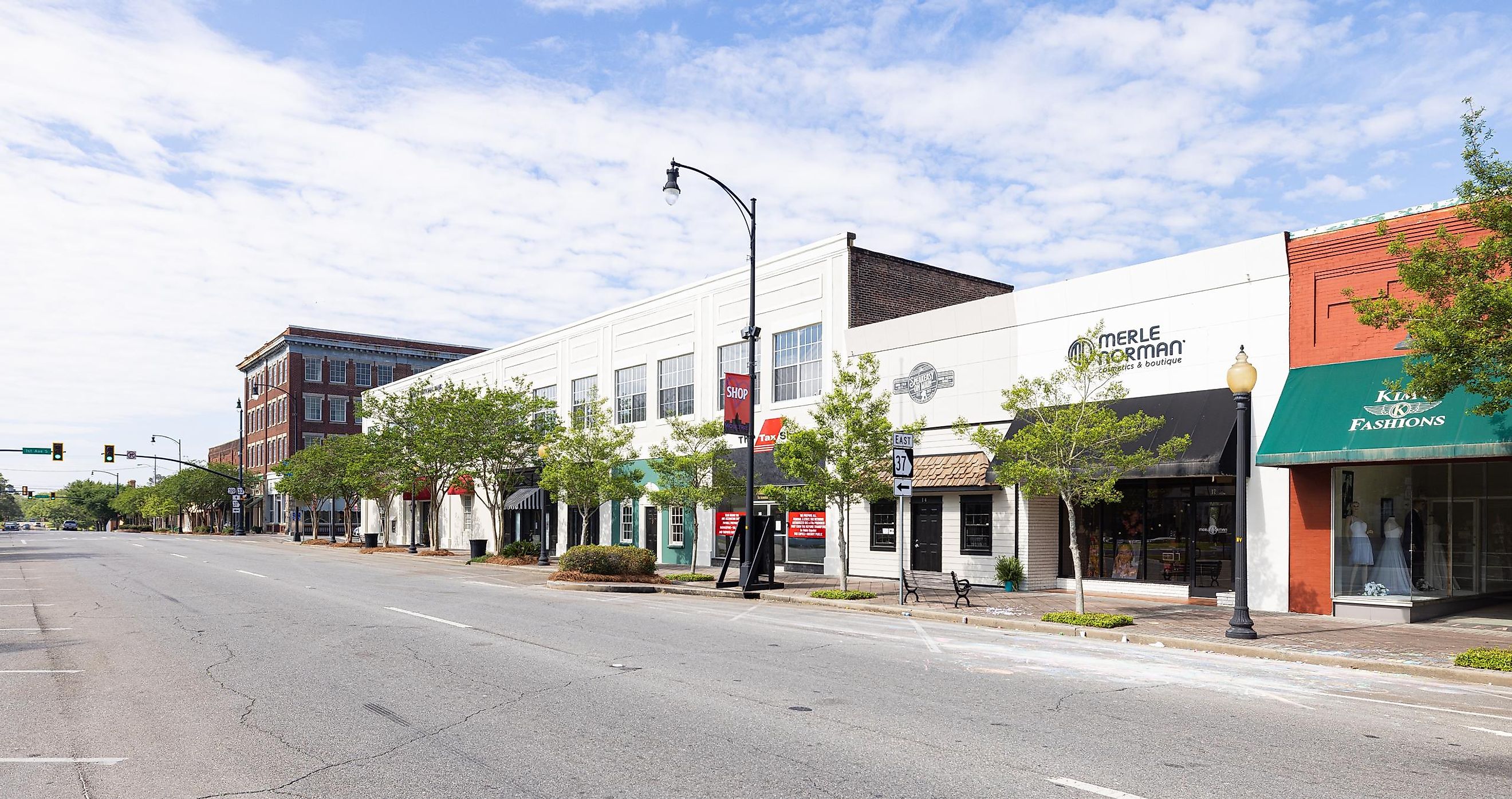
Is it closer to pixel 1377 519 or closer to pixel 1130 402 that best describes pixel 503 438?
pixel 1130 402

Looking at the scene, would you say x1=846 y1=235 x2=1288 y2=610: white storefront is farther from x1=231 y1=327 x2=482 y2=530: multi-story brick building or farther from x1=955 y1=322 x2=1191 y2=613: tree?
x1=231 y1=327 x2=482 y2=530: multi-story brick building

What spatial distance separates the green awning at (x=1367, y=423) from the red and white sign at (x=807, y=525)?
13.2m

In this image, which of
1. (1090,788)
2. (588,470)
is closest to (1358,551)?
(1090,788)

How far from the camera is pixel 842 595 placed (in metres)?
22.1

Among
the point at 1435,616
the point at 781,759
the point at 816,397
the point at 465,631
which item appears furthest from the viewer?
the point at 816,397

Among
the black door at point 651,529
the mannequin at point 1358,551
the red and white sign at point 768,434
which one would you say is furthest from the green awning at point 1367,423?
the black door at point 651,529

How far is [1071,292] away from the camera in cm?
2323

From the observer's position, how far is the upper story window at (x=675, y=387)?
36500 mm

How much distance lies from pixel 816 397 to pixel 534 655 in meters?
18.4

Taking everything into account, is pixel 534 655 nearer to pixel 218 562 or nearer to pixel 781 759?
pixel 781 759

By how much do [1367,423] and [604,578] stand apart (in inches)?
725

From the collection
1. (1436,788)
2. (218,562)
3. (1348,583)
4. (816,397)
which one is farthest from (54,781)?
(218,562)

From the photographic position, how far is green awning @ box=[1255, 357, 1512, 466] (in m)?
15.5

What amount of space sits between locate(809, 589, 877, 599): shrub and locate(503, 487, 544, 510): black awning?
22.6 m
